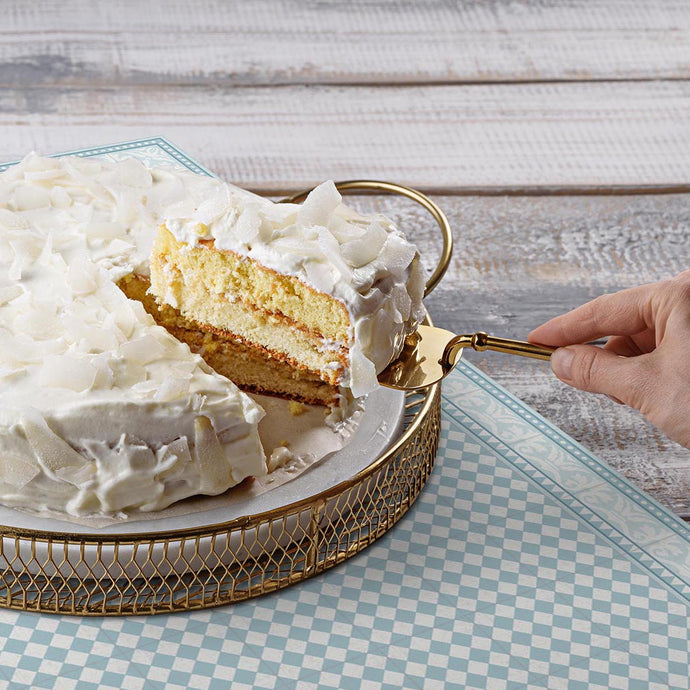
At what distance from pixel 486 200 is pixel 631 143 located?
832mm

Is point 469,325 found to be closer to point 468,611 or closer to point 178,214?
point 178,214

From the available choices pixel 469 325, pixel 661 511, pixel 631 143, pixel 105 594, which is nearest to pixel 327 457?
pixel 105 594

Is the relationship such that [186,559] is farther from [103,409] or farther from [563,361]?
[563,361]

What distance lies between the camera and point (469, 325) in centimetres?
355

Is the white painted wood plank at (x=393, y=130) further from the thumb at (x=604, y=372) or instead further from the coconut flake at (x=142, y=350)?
the thumb at (x=604, y=372)

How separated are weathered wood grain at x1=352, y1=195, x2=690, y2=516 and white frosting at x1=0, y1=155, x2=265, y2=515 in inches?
47.2

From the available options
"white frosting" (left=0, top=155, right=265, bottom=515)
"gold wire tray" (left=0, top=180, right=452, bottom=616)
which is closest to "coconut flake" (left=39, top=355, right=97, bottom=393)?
"white frosting" (left=0, top=155, right=265, bottom=515)

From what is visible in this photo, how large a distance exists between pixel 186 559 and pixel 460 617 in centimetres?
60

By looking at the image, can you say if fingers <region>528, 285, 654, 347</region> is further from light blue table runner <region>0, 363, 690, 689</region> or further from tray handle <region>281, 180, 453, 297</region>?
tray handle <region>281, 180, 453, 297</region>

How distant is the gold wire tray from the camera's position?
2174mm

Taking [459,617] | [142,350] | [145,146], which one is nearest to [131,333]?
[142,350]

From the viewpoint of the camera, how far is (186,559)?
226cm

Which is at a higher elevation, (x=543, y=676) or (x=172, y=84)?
(x=172, y=84)

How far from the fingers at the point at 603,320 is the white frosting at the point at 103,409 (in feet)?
2.41
